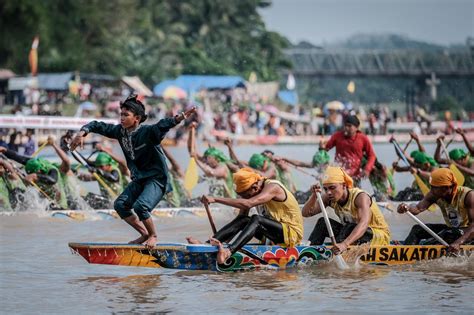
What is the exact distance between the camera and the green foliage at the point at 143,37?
178 feet

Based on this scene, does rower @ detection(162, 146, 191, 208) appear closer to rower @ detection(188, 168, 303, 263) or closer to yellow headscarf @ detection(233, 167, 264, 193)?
rower @ detection(188, 168, 303, 263)

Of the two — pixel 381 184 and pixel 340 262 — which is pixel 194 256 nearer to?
pixel 340 262

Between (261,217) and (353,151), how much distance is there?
556 cm

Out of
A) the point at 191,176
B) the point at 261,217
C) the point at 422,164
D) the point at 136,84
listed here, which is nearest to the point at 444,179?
the point at 261,217

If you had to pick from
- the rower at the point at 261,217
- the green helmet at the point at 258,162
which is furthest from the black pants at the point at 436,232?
the green helmet at the point at 258,162

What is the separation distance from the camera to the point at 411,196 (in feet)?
61.9

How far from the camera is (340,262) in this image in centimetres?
1184

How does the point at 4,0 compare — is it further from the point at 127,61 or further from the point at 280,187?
the point at 280,187

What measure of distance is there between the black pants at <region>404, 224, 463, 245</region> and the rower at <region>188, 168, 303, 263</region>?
150cm

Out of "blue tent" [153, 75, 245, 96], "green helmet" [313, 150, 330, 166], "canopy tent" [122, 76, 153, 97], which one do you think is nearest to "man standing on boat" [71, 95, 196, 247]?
"green helmet" [313, 150, 330, 166]

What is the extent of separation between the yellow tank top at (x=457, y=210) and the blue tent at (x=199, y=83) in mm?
43882

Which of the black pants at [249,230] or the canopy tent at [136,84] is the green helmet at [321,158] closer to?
the black pants at [249,230]

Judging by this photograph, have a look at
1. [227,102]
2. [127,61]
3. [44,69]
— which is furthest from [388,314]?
[127,61]

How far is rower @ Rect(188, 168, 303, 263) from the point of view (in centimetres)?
1145
